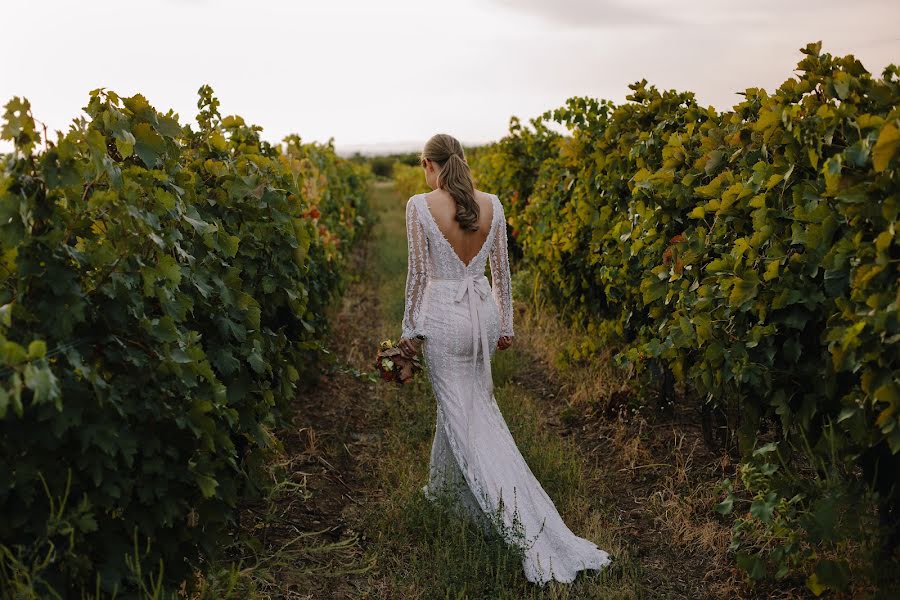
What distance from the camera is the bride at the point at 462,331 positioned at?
4508 millimetres

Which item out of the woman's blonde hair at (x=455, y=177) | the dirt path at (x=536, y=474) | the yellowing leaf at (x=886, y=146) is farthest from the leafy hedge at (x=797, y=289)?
the woman's blonde hair at (x=455, y=177)

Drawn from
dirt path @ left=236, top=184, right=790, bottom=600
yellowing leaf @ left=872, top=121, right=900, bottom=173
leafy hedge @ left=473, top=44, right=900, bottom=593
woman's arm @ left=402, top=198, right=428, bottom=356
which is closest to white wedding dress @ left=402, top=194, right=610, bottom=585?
woman's arm @ left=402, top=198, right=428, bottom=356

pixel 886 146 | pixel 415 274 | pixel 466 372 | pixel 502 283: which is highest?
pixel 886 146

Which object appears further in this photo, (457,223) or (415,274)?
(415,274)

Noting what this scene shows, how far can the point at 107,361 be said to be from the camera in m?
2.93

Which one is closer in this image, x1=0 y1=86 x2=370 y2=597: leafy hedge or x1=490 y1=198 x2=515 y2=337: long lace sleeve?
x1=0 y1=86 x2=370 y2=597: leafy hedge

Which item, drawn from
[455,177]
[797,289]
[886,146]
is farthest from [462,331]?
[886,146]

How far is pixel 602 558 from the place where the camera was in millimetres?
4215

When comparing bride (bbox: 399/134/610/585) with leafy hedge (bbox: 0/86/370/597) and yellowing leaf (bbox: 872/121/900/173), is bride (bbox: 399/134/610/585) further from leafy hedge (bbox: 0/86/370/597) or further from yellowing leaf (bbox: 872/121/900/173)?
yellowing leaf (bbox: 872/121/900/173)

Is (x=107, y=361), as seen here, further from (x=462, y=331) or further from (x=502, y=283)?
(x=502, y=283)

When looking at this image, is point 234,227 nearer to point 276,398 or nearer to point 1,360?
point 276,398

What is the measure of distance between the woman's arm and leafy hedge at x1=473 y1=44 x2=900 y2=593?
1.35 m

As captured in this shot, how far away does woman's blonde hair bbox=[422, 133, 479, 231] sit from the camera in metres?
4.52

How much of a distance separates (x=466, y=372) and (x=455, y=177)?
1.05m
